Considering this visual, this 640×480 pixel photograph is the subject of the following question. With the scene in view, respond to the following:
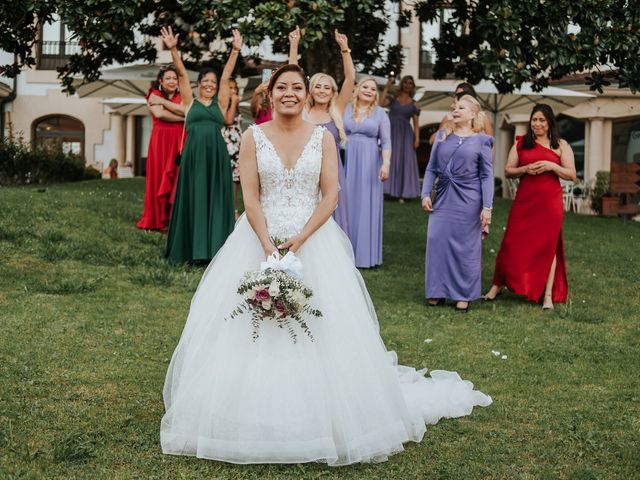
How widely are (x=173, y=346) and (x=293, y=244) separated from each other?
2.50m

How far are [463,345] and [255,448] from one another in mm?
3448

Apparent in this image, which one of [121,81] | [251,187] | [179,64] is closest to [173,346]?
[251,187]

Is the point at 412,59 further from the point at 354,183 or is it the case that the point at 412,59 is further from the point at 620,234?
the point at 354,183

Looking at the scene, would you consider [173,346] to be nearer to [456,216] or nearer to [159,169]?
[456,216]

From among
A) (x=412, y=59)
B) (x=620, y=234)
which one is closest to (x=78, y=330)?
(x=620, y=234)

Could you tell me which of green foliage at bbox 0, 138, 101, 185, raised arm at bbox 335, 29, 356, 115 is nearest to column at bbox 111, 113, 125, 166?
green foliage at bbox 0, 138, 101, 185

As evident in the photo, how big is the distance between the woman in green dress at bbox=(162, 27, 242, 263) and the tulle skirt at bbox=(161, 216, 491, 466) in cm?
527

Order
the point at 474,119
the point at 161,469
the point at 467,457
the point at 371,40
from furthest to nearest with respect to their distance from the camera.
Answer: the point at 371,40 → the point at 474,119 → the point at 467,457 → the point at 161,469

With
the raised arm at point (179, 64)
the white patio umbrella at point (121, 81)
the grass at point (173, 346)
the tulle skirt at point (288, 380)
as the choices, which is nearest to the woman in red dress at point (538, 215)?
the grass at point (173, 346)

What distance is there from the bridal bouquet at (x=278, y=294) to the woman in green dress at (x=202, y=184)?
225 inches

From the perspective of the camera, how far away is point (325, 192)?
5605mm

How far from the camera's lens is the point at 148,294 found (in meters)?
9.48

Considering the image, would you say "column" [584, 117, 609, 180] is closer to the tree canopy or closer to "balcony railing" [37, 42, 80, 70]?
the tree canopy

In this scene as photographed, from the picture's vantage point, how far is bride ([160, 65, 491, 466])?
4.96m
